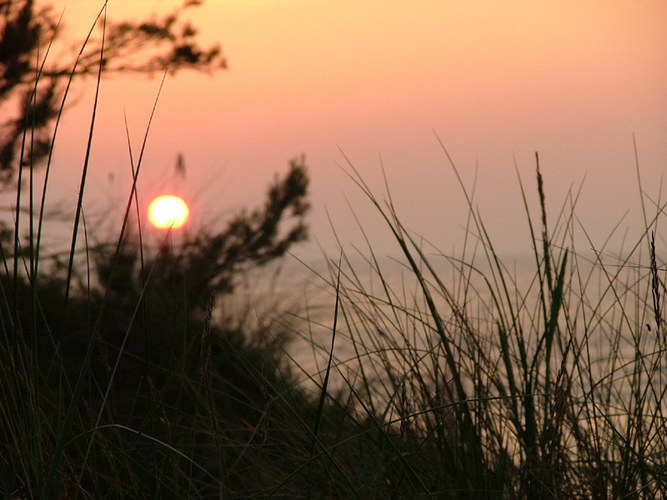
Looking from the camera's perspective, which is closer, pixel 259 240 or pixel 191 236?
pixel 191 236

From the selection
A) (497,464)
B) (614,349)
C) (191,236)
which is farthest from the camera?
(191,236)

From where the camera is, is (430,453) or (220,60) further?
(220,60)

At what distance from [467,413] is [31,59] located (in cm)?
395

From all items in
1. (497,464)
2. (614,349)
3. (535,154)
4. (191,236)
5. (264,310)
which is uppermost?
(191,236)

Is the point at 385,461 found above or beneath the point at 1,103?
beneath

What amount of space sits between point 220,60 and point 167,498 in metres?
4.00

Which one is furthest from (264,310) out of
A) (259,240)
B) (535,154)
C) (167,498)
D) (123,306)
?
(259,240)

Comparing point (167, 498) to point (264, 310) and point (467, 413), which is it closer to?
point (467, 413)

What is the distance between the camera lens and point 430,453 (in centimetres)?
135

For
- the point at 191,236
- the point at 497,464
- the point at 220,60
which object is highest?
the point at 220,60

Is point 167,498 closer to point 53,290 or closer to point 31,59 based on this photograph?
point 53,290

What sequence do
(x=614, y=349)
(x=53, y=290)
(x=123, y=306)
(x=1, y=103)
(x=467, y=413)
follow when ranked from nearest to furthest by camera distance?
(x=467, y=413) → (x=614, y=349) → (x=123, y=306) → (x=53, y=290) → (x=1, y=103)

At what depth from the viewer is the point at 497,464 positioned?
132 cm

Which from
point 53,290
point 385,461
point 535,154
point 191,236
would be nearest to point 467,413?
point 385,461
